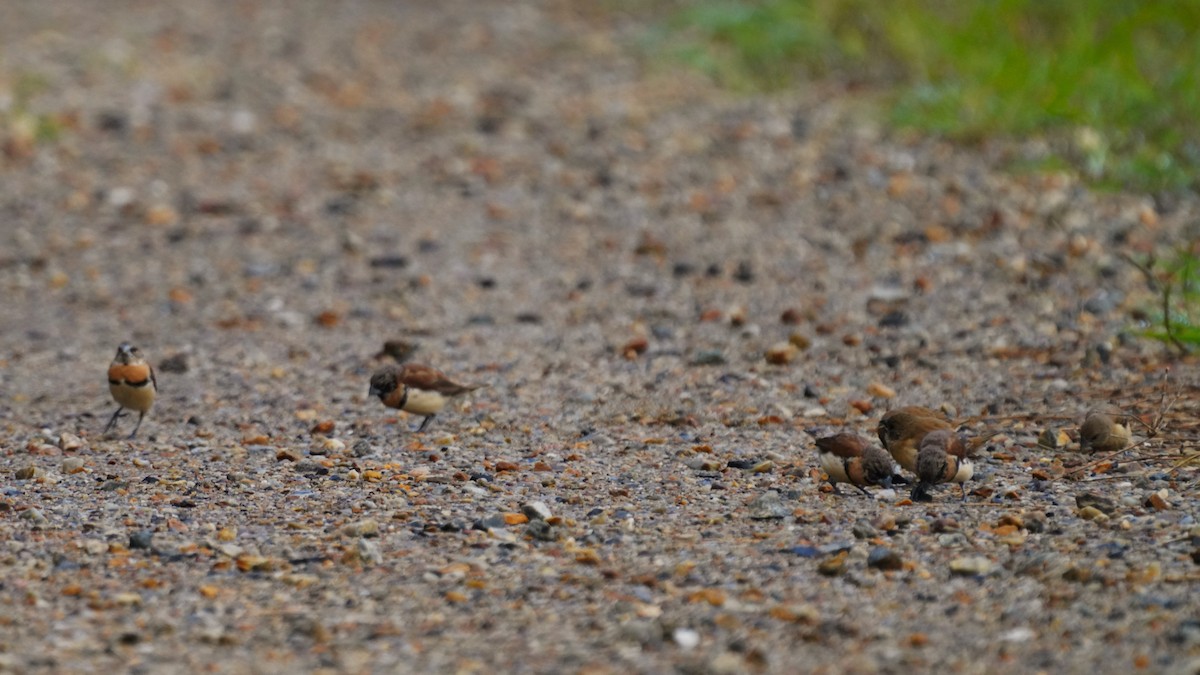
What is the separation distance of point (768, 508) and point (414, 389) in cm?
167

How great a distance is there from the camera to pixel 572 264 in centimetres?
833

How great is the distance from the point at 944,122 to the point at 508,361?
3988 millimetres

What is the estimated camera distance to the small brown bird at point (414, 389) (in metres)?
5.99

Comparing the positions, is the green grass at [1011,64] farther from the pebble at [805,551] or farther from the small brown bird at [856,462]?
the pebble at [805,551]

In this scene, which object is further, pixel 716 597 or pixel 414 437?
pixel 414 437

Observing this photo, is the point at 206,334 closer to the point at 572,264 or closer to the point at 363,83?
the point at 572,264

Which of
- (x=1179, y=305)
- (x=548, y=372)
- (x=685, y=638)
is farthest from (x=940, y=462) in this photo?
(x=1179, y=305)

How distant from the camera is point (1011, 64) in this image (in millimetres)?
10000

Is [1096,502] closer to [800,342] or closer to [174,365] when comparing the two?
[800,342]

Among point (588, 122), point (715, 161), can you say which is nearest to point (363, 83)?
point (588, 122)

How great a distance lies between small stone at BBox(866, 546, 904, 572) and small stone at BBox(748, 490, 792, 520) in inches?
19.3

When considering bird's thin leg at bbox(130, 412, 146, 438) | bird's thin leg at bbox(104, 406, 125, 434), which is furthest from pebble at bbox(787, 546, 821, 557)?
bird's thin leg at bbox(104, 406, 125, 434)

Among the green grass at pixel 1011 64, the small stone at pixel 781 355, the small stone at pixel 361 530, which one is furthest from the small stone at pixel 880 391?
the green grass at pixel 1011 64

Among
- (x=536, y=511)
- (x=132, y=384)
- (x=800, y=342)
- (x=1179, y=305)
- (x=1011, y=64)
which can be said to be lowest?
(x=536, y=511)
